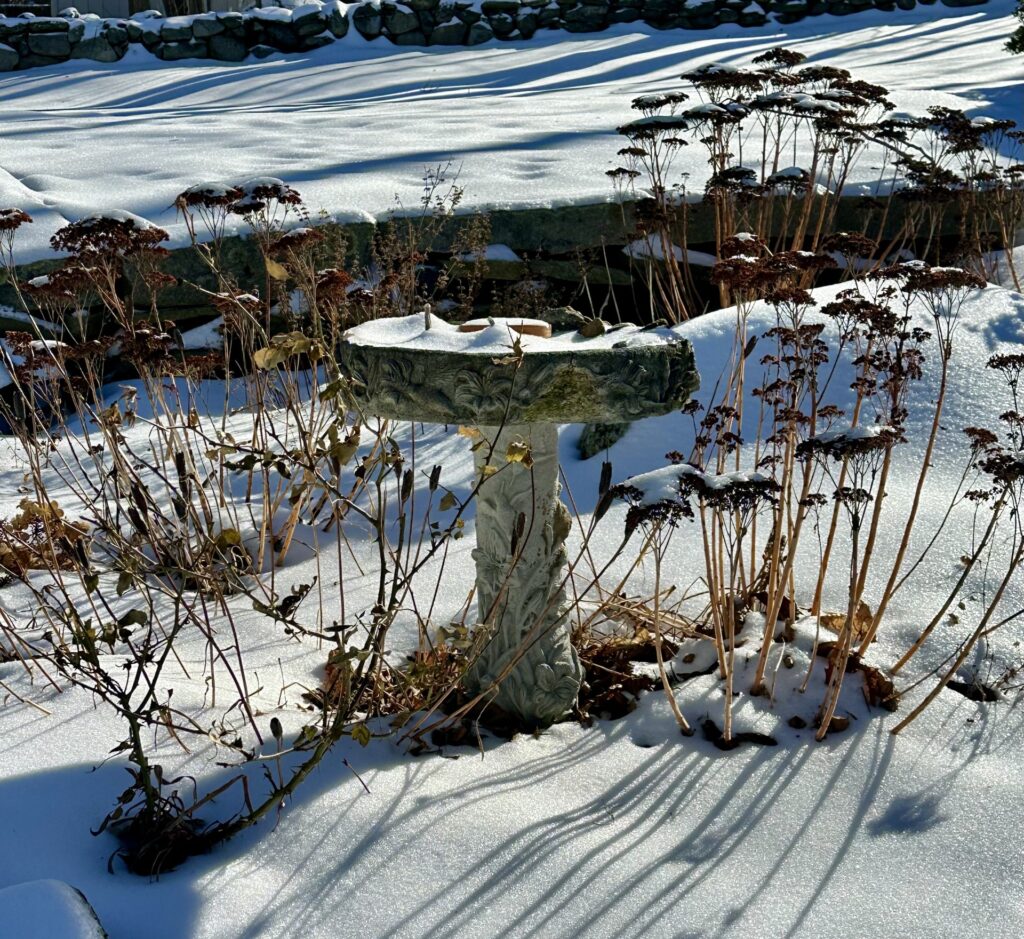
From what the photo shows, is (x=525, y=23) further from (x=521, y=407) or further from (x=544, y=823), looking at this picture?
(x=544, y=823)

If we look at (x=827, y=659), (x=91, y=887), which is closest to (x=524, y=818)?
(x=91, y=887)

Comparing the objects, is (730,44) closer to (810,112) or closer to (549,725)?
(810,112)

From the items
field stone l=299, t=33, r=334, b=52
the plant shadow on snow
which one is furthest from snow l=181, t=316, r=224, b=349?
field stone l=299, t=33, r=334, b=52

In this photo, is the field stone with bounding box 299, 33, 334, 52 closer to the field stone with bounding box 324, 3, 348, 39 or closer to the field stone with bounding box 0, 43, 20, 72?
the field stone with bounding box 324, 3, 348, 39

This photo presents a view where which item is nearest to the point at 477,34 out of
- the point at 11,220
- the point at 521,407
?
the point at 11,220

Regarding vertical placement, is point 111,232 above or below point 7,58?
below

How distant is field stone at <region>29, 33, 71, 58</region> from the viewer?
14.5 metres

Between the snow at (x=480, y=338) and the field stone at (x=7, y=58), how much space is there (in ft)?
45.3

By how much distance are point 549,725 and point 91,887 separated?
1.14 m

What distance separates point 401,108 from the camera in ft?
34.1

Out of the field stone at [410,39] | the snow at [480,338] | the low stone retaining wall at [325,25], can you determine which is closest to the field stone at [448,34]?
the low stone retaining wall at [325,25]

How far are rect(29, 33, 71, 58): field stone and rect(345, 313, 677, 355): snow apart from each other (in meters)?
13.8

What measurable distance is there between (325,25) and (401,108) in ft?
16.2

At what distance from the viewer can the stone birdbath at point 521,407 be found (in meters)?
2.34
